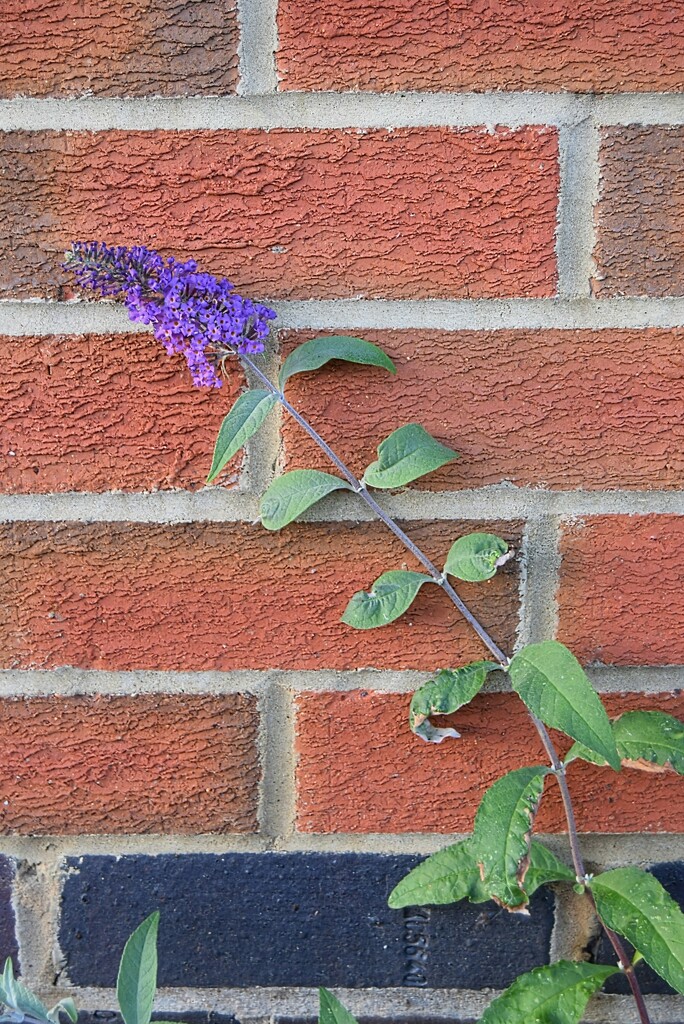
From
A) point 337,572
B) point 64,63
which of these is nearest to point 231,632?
point 337,572

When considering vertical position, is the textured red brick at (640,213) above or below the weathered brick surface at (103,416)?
above

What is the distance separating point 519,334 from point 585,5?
0.63 ft

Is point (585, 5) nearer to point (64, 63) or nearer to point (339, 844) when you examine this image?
point (64, 63)

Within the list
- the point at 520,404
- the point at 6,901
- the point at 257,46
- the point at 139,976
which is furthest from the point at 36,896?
the point at 257,46

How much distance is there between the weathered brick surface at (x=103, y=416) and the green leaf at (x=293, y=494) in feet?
0.12

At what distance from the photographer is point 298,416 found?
1.62 feet

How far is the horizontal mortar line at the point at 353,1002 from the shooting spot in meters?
0.58

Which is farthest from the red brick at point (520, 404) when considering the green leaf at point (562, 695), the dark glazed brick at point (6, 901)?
the dark glazed brick at point (6, 901)

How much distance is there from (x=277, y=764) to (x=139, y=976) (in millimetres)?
148

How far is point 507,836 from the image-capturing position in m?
0.47

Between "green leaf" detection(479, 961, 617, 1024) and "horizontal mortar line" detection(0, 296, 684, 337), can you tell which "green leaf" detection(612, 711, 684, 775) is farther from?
"horizontal mortar line" detection(0, 296, 684, 337)

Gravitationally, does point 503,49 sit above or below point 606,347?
above

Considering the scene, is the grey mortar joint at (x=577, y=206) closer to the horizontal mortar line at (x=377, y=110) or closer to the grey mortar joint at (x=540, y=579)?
the horizontal mortar line at (x=377, y=110)

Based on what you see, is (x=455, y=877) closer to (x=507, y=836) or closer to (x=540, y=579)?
(x=507, y=836)
